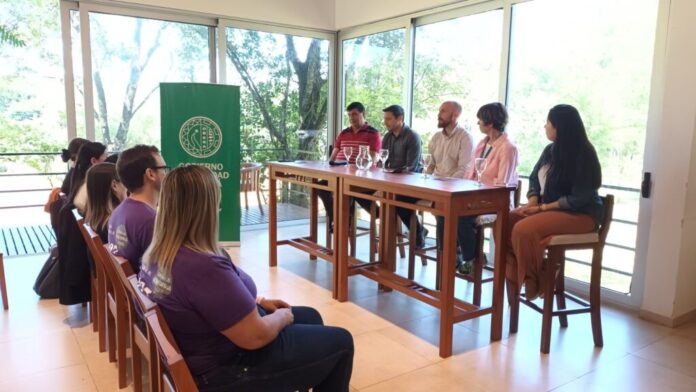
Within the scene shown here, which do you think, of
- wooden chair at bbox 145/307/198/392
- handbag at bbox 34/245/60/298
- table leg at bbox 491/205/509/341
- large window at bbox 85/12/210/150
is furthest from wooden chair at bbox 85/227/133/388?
large window at bbox 85/12/210/150

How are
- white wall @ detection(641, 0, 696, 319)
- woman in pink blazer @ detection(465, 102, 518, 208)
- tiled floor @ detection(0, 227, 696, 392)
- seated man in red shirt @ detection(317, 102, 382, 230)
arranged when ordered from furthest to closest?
seated man in red shirt @ detection(317, 102, 382, 230) → woman in pink blazer @ detection(465, 102, 518, 208) → white wall @ detection(641, 0, 696, 319) → tiled floor @ detection(0, 227, 696, 392)

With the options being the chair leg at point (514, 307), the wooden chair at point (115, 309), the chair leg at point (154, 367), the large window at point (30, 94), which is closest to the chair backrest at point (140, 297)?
the chair leg at point (154, 367)

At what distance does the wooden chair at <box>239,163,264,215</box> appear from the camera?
19.4 ft

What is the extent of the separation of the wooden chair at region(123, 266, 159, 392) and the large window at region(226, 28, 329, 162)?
387 centimetres

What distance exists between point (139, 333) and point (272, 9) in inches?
176

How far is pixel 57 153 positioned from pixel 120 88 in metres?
1.66

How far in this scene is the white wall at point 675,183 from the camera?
3066mm

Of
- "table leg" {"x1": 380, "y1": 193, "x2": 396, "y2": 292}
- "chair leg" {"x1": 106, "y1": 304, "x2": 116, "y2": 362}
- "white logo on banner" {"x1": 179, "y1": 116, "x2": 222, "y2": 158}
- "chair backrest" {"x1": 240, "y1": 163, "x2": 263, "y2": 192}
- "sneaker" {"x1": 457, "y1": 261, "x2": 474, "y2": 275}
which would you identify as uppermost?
"white logo on banner" {"x1": 179, "y1": 116, "x2": 222, "y2": 158}

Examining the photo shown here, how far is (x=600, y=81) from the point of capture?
12.1ft

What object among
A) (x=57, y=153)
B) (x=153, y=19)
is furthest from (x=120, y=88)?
(x=57, y=153)

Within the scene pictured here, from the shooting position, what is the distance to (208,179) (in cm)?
161

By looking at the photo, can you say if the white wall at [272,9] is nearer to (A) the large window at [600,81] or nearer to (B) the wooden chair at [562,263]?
(A) the large window at [600,81]

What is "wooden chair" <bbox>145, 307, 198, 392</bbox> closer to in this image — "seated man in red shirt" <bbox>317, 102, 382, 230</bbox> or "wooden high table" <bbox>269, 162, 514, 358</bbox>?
"wooden high table" <bbox>269, 162, 514, 358</bbox>

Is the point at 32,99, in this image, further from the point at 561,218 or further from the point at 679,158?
the point at 679,158
